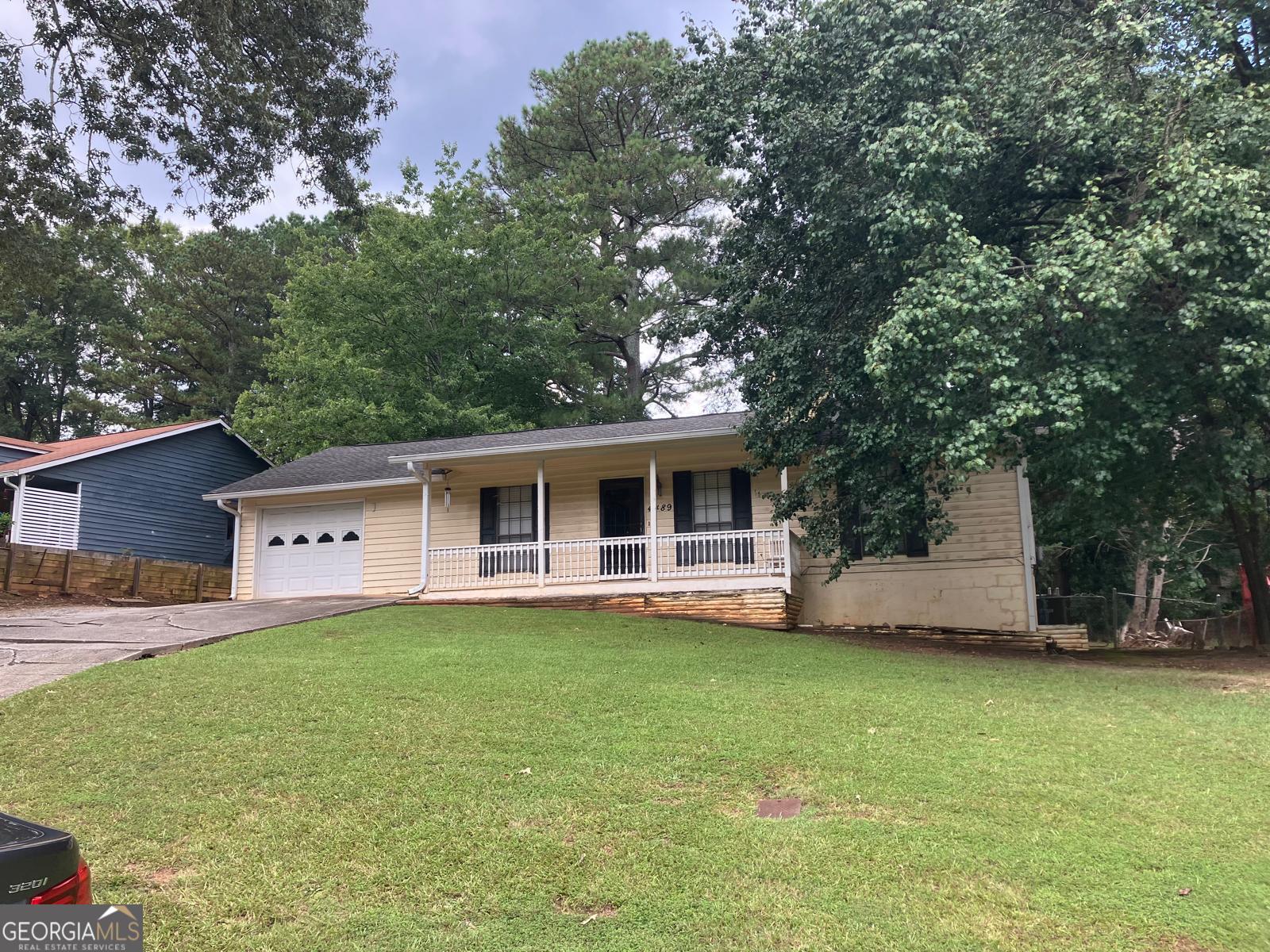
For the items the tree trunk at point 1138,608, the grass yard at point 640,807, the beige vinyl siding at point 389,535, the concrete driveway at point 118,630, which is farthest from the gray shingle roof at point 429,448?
the tree trunk at point 1138,608

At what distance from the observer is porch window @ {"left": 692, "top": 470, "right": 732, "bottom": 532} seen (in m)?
15.8

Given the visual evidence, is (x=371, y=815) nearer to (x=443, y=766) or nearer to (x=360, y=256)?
(x=443, y=766)

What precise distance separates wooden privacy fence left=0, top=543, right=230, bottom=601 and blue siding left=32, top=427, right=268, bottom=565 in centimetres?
218

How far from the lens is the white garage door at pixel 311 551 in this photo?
17.9 metres

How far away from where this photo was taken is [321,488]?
682 inches

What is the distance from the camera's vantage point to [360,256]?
1027 inches

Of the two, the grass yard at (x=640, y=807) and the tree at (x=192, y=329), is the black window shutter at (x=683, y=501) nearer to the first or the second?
the grass yard at (x=640, y=807)

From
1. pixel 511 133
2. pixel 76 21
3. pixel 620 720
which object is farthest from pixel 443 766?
pixel 511 133

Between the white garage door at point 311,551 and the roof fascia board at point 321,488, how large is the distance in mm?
653

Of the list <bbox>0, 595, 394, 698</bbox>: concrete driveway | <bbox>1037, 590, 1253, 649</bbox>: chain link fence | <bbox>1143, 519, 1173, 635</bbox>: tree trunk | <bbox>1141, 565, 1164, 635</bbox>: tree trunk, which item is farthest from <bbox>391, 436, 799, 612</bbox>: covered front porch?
<bbox>1141, 565, 1164, 635</bbox>: tree trunk

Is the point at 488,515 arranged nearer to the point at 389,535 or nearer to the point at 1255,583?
the point at 389,535

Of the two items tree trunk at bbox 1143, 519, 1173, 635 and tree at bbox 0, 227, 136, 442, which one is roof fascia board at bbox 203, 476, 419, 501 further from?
tree trunk at bbox 1143, 519, 1173, 635

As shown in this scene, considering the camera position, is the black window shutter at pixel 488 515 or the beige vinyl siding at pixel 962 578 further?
the black window shutter at pixel 488 515

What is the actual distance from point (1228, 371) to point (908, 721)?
5080 millimetres
